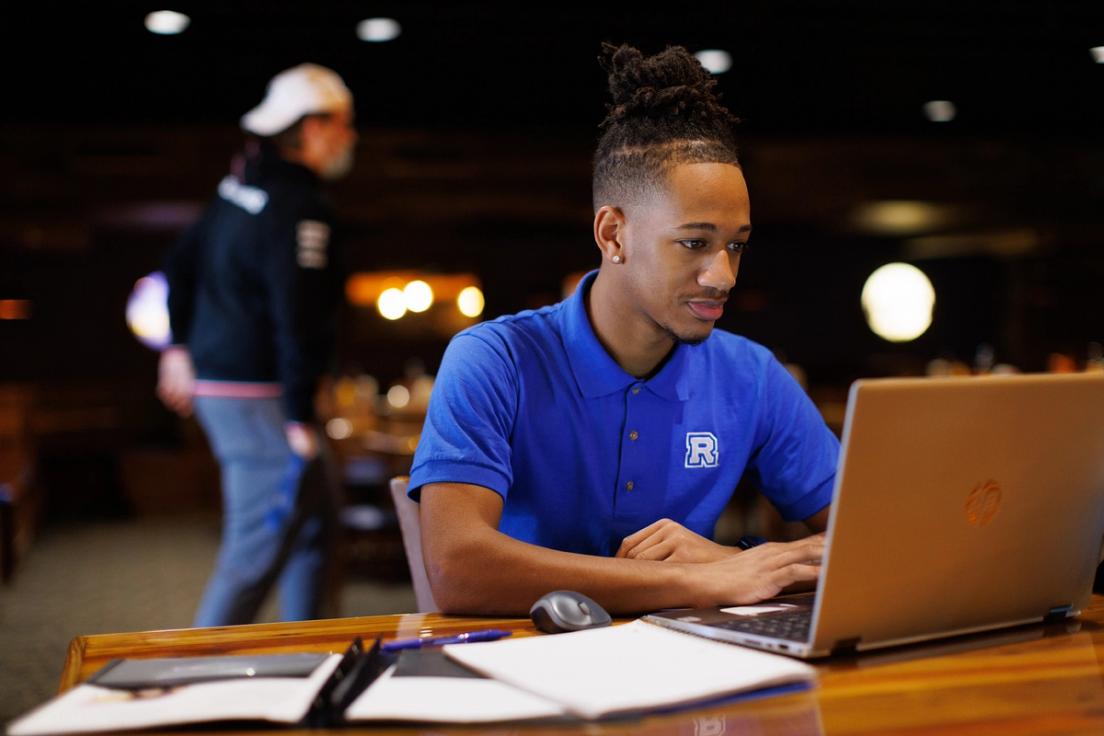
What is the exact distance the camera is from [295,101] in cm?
320

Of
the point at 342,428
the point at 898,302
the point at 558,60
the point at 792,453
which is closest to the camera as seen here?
the point at 792,453

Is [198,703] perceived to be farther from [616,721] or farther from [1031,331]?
[1031,331]

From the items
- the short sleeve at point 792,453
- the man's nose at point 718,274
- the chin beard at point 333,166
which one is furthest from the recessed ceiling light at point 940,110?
the man's nose at point 718,274

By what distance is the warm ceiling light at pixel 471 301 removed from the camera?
10867 millimetres

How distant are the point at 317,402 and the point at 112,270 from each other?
7698 millimetres

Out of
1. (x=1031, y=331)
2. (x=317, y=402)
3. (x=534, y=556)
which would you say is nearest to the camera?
(x=534, y=556)

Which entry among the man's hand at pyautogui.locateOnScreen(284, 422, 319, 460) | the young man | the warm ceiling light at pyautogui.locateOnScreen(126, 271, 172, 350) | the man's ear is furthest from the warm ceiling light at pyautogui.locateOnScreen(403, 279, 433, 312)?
the man's ear

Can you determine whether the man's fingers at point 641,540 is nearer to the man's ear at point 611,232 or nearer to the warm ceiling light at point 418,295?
the man's ear at point 611,232

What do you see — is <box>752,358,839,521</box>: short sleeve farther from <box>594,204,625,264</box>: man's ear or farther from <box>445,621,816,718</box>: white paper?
<box>445,621,816,718</box>: white paper

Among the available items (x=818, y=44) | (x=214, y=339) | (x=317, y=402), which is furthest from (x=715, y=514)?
(x=818, y=44)

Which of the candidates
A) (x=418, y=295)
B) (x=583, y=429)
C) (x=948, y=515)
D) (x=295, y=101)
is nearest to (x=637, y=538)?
(x=583, y=429)

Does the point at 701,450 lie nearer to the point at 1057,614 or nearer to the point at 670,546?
the point at 670,546

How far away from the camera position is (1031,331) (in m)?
12.3

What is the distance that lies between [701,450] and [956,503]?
637 millimetres
